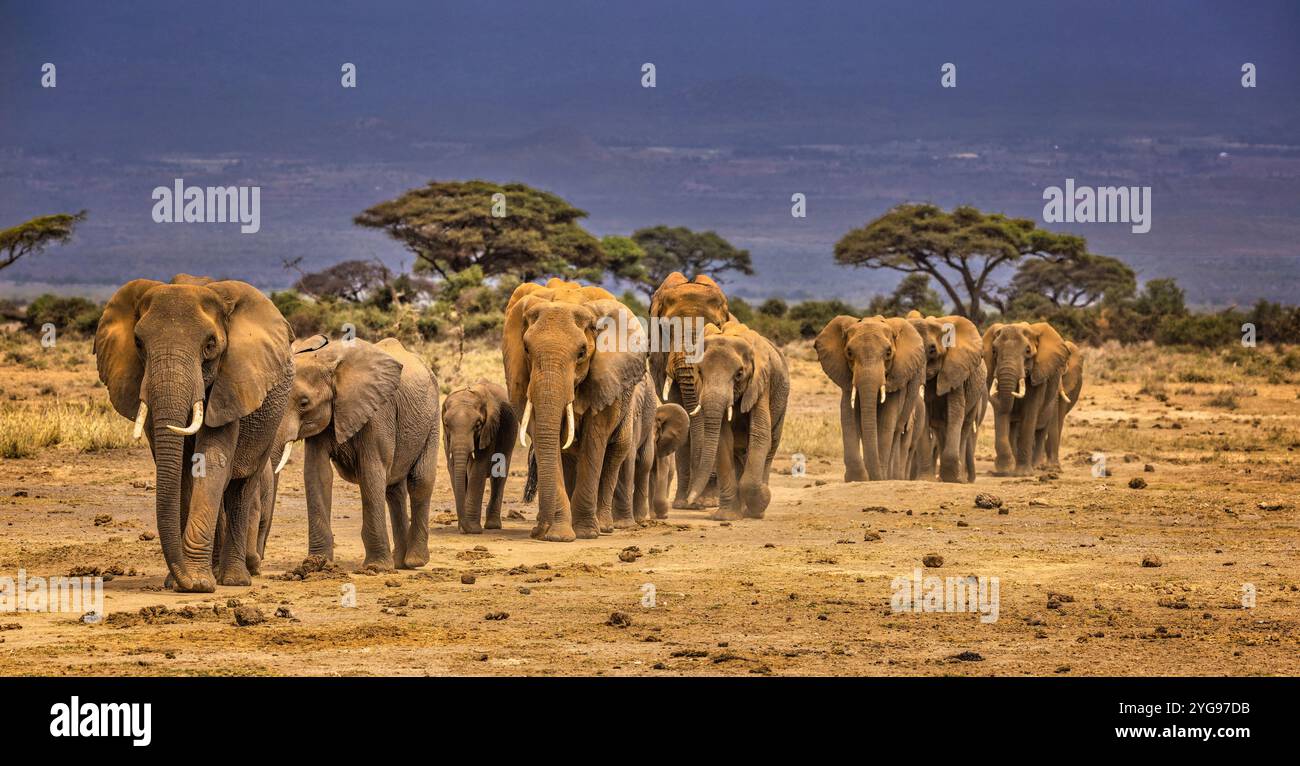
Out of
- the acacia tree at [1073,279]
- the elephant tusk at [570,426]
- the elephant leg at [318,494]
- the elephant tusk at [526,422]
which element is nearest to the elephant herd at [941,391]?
the elephant tusk at [570,426]

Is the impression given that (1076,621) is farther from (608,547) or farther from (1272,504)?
(1272,504)

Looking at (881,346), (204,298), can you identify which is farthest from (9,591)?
(881,346)

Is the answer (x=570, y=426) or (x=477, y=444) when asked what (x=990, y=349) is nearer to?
(x=477, y=444)

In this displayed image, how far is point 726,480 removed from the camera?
787 inches

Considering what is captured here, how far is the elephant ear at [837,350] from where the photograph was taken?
24.1 meters

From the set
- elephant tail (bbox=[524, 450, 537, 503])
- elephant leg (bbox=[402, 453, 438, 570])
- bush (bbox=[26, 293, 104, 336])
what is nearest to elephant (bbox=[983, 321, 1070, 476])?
elephant tail (bbox=[524, 450, 537, 503])

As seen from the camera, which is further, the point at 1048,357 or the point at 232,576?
the point at 1048,357

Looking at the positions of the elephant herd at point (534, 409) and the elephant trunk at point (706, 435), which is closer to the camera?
the elephant herd at point (534, 409)

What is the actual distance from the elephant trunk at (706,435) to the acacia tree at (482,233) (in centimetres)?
4258

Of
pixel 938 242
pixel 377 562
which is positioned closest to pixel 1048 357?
pixel 377 562

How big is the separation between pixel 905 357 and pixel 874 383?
893 millimetres

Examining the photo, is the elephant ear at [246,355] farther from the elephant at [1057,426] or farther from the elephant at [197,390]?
the elephant at [1057,426]

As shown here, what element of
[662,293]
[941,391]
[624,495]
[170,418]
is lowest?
[624,495]
